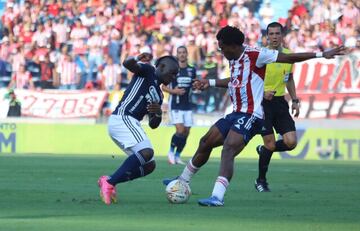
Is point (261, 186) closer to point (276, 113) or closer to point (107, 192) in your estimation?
point (276, 113)

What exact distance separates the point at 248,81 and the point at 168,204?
1.78 metres

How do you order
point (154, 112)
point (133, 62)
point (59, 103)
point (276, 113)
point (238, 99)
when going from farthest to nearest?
point (59, 103) < point (276, 113) < point (154, 112) < point (238, 99) < point (133, 62)

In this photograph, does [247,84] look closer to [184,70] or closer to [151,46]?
[184,70]

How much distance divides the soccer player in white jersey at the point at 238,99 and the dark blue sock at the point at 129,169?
0.79 metres

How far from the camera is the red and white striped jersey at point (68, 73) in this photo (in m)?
30.7

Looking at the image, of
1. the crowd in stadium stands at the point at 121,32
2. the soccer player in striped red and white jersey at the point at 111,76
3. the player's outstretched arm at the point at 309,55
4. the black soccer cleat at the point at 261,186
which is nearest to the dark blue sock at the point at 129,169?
the player's outstretched arm at the point at 309,55

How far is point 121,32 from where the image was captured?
32.4m

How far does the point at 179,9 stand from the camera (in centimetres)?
3234

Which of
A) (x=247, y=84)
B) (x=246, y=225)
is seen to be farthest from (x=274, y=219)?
(x=247, y=84)

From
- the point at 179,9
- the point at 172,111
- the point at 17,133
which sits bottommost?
the point at 17,133

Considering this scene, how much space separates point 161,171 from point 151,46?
39.3ft

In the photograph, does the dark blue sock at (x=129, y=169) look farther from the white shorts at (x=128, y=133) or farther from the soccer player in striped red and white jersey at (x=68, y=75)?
the soccer player in striped red and white jersey at (x=68, y=75)

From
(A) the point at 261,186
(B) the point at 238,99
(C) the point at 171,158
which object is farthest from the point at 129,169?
(C) the point at 171,158

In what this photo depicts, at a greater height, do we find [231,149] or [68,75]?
[231,149]
